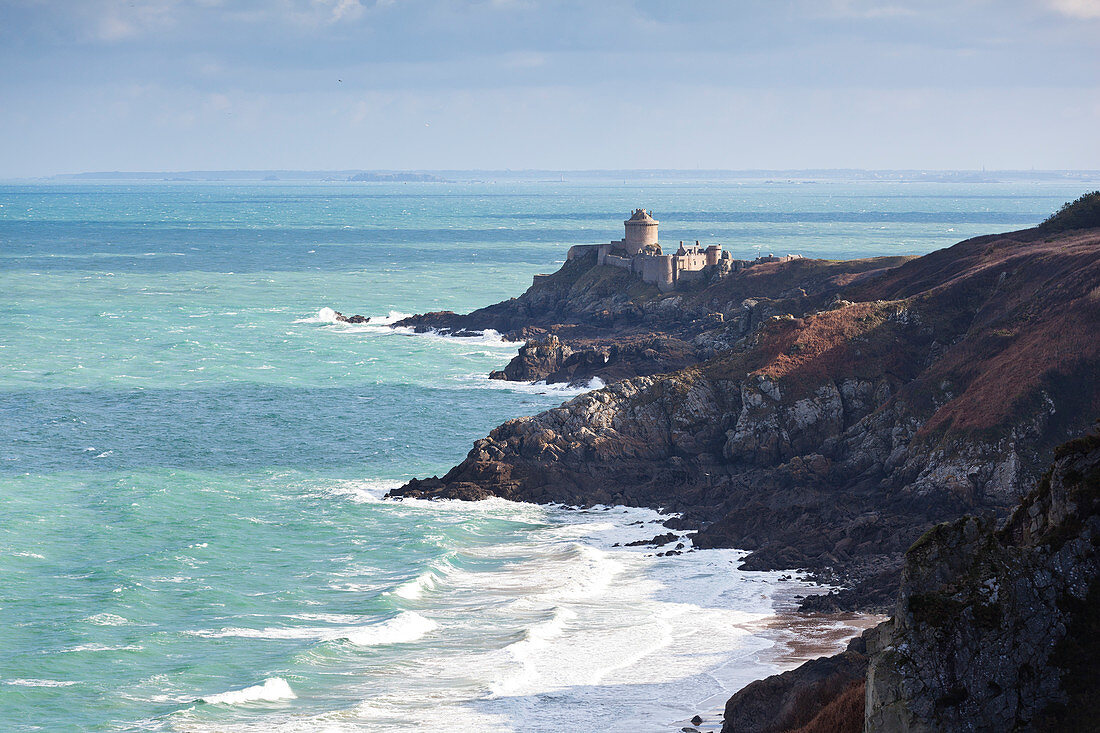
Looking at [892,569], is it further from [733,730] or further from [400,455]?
[400,455]

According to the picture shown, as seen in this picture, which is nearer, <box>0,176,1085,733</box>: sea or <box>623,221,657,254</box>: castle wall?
<box>0,176,1085,733</box>: sea

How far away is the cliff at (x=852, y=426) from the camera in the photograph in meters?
44.3

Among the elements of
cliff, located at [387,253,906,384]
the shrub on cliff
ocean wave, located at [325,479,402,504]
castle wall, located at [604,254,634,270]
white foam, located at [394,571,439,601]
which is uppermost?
the shrub on cliff

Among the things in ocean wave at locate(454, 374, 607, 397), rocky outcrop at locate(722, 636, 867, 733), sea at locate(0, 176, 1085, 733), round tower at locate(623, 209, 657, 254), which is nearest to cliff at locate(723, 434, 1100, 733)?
rocky outcrop at locate(722, 636, 867, 733)

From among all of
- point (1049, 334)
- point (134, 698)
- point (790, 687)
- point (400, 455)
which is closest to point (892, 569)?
point (790, 687)

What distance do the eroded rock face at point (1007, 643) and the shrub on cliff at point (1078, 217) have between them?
186 ft

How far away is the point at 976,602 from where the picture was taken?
18.1m

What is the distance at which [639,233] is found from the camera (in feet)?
354

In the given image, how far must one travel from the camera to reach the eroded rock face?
17594mm

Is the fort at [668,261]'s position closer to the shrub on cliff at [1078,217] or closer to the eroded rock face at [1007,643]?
the shrub on cliff at [1078,217]

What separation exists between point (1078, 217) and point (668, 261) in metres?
38.5

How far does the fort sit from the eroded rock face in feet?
271

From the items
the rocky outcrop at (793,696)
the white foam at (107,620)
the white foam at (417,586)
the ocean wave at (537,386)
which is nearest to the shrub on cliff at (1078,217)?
the ocean wave at (537,386)

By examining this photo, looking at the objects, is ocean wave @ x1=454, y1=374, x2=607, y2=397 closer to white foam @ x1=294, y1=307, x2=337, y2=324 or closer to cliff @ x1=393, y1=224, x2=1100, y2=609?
cliff @ x1=393, y1=224, x2=1100, y2=609
